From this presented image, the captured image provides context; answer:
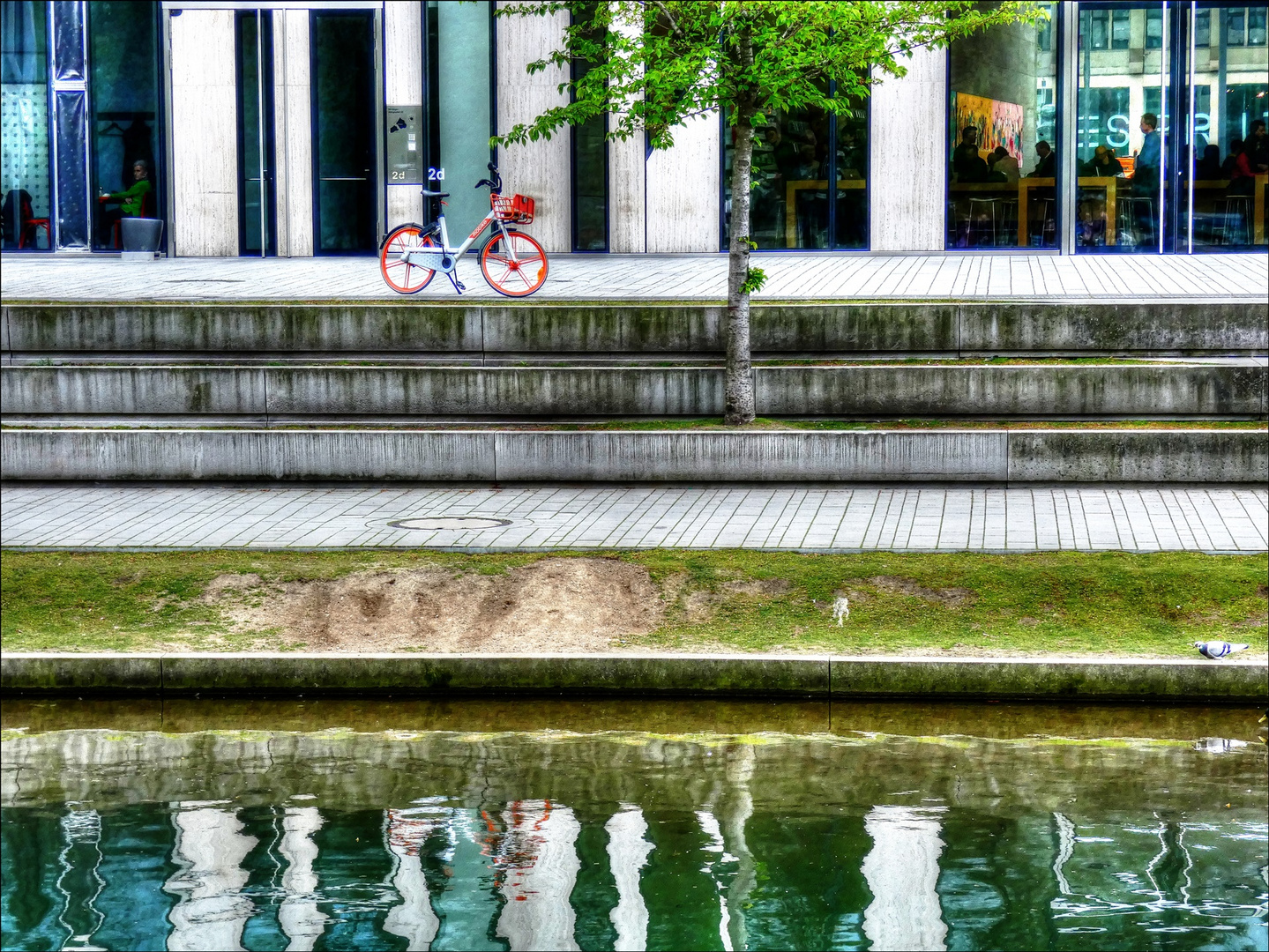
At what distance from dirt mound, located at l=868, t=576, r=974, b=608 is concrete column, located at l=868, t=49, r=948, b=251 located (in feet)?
55.2

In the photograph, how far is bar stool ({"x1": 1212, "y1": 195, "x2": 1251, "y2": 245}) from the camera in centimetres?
2531

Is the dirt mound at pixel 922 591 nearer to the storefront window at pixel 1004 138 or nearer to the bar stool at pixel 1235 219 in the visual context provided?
the storefront window at pixel 1004 138

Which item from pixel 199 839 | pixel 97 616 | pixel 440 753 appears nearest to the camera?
pixel 199 839

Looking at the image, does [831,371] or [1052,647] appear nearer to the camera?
[1052,647]

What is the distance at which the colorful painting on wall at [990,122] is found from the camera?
25266 mm

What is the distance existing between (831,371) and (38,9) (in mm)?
18693

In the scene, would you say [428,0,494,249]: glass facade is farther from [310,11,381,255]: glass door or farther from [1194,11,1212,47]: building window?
[1194,11,1212,47]: building window

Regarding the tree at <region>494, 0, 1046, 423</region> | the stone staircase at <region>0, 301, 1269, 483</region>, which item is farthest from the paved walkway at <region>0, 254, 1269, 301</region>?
the tree at <region>494, 0, 1046, 423</region>

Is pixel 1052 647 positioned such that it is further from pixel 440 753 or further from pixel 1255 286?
pixel 1255 286

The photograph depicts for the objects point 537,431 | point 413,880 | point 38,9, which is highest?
point 38,9

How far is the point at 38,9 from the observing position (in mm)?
27281

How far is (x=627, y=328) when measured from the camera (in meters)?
14.6

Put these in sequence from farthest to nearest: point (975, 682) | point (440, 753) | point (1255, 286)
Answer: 1. point (1255, 286)
2. point (975, 682)
3. point (440, 753)

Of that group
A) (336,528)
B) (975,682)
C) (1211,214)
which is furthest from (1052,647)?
(1211,214)
